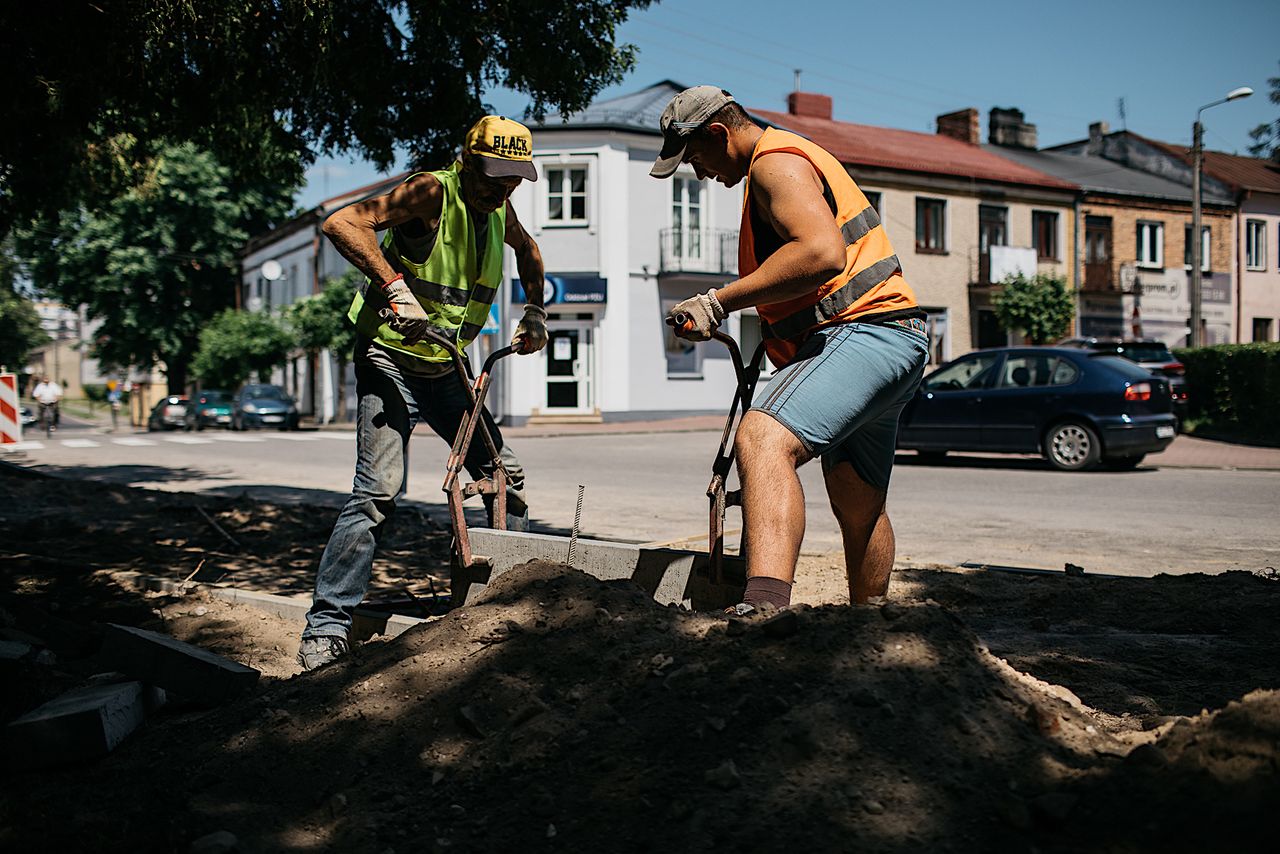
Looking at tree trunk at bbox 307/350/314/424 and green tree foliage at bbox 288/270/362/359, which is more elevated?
green tree foliage at bbox 288/270/362/359

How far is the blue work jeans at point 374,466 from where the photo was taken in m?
4.14

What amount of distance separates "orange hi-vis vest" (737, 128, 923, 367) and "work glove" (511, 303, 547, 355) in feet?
4.06

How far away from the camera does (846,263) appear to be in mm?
3424

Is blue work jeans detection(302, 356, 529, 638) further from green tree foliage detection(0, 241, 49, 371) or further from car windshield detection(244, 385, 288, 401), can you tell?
green tree foliage detection(0, 241, 49, 371)

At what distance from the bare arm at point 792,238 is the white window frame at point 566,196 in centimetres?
2701

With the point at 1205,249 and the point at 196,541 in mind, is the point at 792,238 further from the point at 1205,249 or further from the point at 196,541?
the point at 1205,249

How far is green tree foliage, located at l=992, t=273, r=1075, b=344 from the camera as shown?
1307 inches

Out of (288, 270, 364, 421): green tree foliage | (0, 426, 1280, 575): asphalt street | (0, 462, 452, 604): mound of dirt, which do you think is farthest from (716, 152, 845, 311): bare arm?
(288, 270, 364, 421): green tree foliage

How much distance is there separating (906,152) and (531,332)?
32792mm

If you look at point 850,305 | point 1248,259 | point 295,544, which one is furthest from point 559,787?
point 1248,259

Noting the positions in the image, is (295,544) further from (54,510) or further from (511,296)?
(511,296)

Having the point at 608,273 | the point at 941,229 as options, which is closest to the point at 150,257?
the point at 608,273

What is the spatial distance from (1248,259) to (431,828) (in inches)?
1714

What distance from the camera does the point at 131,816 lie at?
2.57 metres
